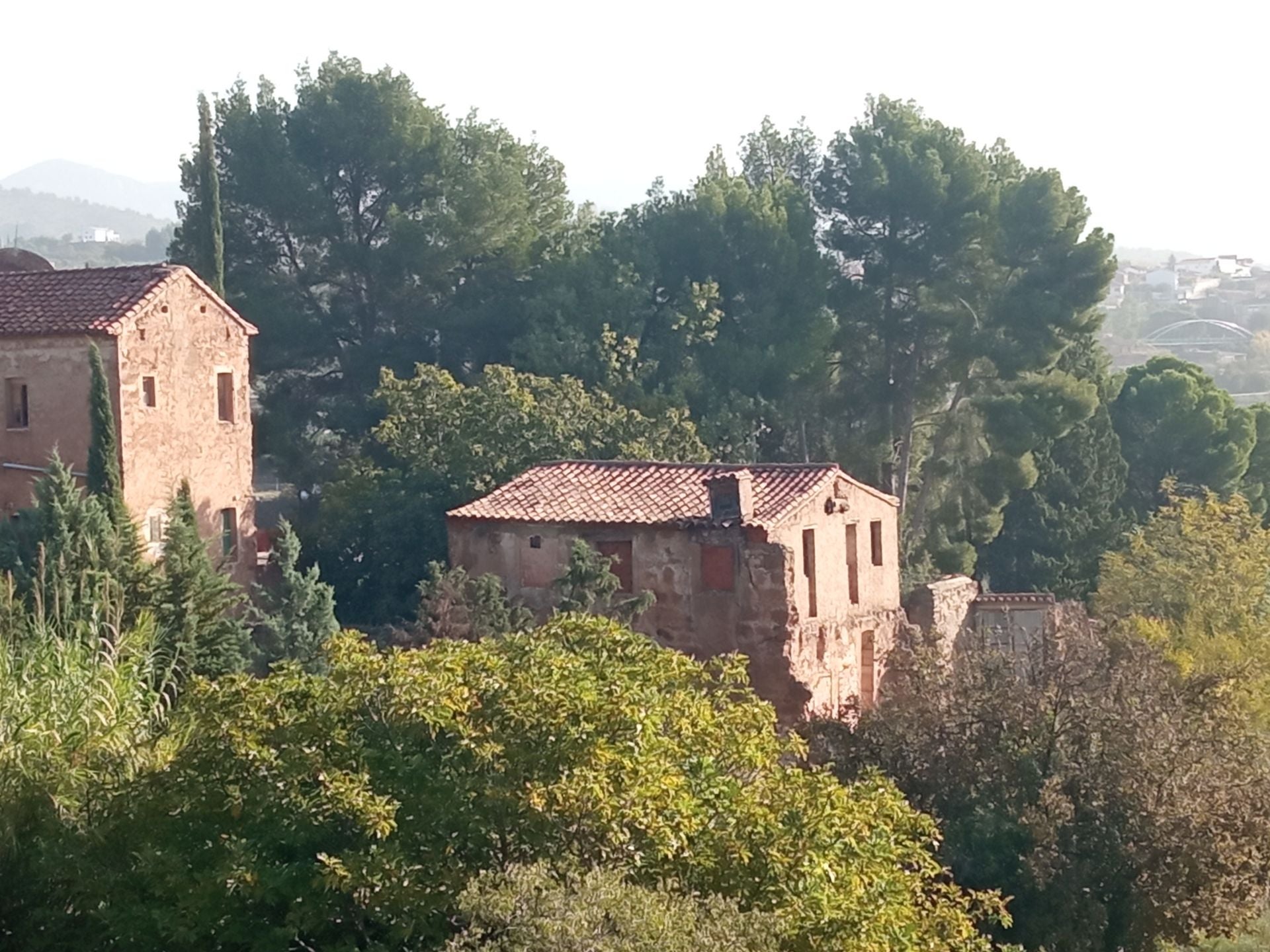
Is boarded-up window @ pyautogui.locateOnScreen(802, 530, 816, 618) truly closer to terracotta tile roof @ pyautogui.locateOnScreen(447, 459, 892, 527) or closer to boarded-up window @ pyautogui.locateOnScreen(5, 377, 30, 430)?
terracotta tile roof @ pyautogui.locateOnScreen(447, 459, 892, 527)

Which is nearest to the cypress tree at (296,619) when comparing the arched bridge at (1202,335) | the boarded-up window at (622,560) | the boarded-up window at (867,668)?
the boarded-up window at (622,560)

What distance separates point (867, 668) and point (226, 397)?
1133 centimetres

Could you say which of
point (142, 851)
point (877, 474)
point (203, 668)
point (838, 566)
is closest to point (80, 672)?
point (142, 851)

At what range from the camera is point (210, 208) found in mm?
35000

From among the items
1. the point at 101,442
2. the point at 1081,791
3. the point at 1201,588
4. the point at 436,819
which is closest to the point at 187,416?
the point at 101,442

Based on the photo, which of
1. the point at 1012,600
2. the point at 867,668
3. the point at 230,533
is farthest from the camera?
the point at 1012,600

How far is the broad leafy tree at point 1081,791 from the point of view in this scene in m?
20.5

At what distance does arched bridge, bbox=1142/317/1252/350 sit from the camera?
116 metres

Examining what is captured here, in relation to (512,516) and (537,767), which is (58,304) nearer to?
(512,516)

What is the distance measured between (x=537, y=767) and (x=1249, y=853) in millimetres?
10317

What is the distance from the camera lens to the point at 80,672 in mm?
16734

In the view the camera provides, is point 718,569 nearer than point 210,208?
Yes

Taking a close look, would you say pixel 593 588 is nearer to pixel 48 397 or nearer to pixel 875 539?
pixel 875 539

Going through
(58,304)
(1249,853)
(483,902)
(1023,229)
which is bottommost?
(1249,853)
